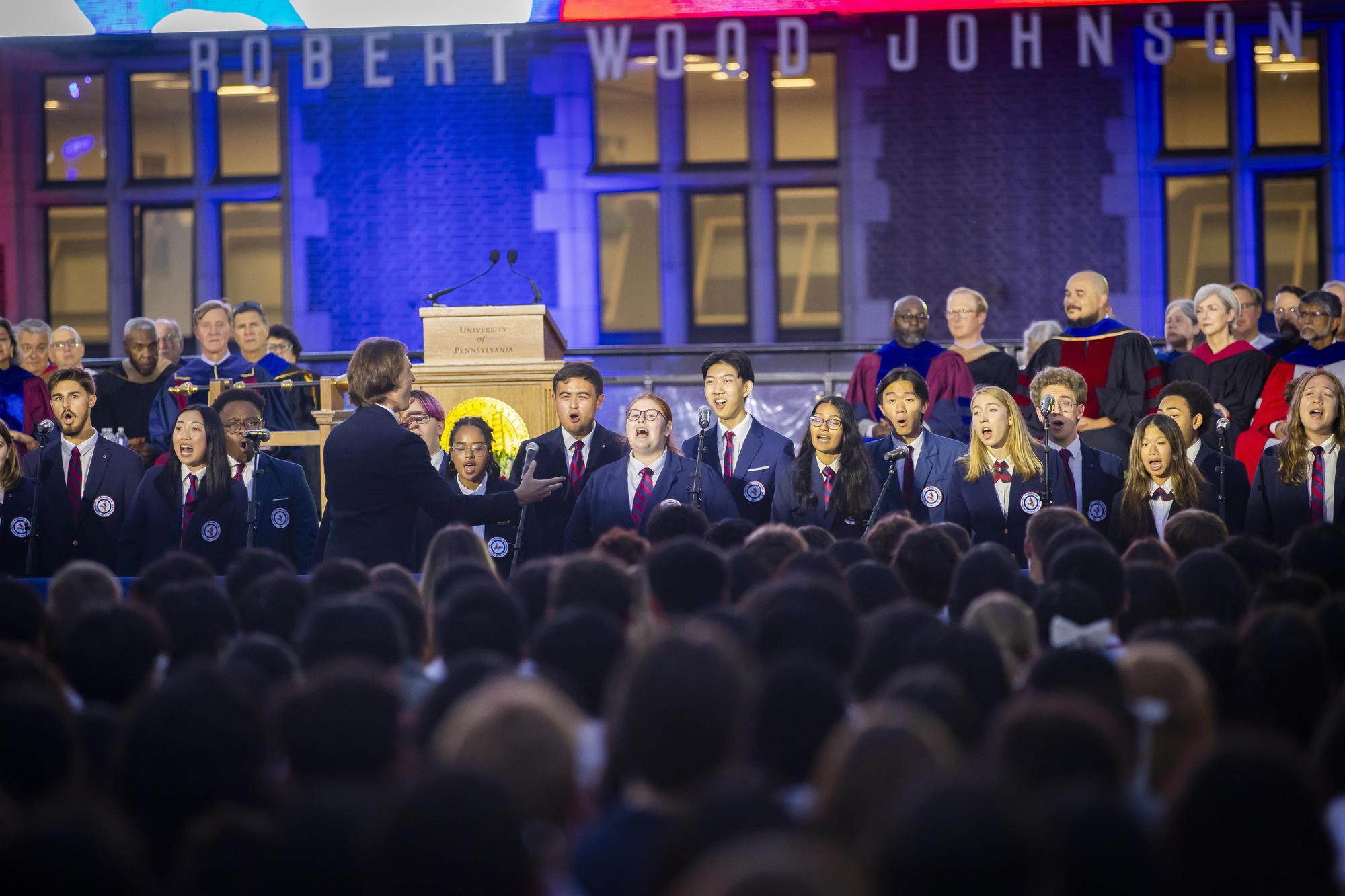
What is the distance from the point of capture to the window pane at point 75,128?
1298 centimetres

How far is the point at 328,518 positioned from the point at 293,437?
85.1 inches

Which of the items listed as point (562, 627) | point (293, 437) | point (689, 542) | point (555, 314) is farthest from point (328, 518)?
point (555, 314)

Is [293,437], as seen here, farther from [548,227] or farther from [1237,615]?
[1237,615]

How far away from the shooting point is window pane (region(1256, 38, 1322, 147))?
1244 centimetres

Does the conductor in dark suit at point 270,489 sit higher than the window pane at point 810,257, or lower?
lower

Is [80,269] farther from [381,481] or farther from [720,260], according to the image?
[381,481]

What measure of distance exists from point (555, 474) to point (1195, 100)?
7585 mm

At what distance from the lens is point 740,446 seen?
7527 mm

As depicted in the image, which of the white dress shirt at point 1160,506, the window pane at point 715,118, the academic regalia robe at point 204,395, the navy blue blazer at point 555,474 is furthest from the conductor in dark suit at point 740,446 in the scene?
the window pane at point 715,118

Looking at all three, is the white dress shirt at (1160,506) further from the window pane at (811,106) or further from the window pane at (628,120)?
the window pane at (628,120)

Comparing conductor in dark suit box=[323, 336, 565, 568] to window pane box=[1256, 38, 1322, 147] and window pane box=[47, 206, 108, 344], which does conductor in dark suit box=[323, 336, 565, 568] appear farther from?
window pane box=[1256, 38, 1322, 147]

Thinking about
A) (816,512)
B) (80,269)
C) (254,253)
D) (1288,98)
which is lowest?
(816,512)

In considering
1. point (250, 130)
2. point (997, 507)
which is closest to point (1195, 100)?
point (997, 507)

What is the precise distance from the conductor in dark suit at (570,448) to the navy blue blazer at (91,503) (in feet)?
6.14
